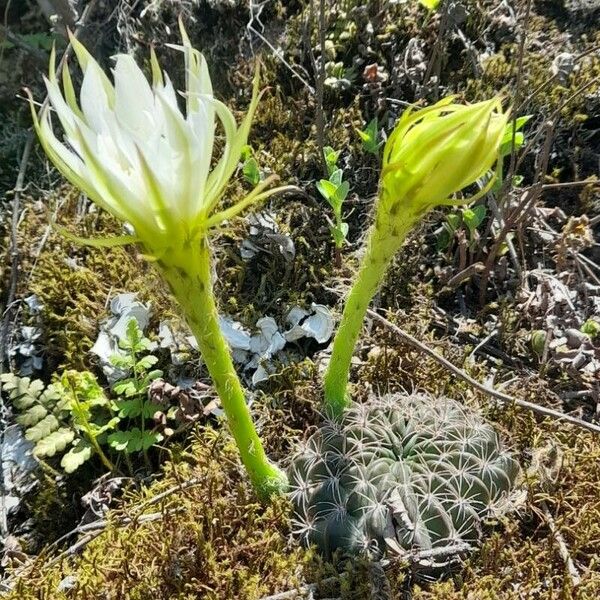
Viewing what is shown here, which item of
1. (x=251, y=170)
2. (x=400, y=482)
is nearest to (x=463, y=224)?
(x=251, y=170)

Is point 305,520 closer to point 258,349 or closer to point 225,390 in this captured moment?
point 225,390

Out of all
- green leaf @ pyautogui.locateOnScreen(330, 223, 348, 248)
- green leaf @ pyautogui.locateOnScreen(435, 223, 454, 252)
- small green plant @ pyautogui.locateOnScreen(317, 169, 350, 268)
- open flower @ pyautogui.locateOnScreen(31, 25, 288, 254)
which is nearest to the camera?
open flower @ pyautogui.locateOnScreen(31, 25, 288, 254)

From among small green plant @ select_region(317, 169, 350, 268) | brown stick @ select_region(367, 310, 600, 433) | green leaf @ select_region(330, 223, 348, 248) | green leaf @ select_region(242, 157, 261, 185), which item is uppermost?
green leaf @ select_region(242, 157, 261, 185)

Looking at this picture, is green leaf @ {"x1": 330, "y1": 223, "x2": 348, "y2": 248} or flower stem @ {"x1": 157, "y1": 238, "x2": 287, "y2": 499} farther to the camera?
green leaf @ {"x1": 330, "y1": 223, "x2": 348, "y2": 248}

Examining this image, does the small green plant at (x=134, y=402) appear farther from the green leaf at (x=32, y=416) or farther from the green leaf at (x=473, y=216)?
the green leaf at (x=473, y=216)

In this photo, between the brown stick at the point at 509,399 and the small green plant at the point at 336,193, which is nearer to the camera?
the brown stick at the point at 509,399

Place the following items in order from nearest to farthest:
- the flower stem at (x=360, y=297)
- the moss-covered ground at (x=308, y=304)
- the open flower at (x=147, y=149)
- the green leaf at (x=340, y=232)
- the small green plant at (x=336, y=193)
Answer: the open flower at (x=147, y=149), the flower stem at (x=360, y=297), the moss-covered ground at (x=308, y=304), the small green plant at (x=336, y=193), the green leaf at (x=340, y=232)

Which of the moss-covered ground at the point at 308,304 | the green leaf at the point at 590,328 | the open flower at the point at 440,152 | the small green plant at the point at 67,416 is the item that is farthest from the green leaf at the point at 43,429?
the green leaf at the point at 590,328

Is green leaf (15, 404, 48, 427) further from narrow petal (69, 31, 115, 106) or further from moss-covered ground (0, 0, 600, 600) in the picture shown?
narrow petal (69, 31, 115, 106)

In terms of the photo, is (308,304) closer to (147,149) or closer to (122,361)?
(122,361)

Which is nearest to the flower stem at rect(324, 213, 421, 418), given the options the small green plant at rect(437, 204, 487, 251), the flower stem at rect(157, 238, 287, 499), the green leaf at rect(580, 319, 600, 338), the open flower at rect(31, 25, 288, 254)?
the flower stem at rect(157, 238, 287, 499)
